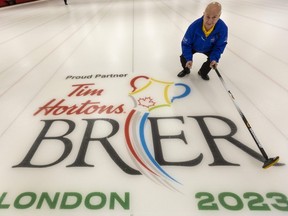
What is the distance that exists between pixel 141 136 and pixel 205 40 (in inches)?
44.4

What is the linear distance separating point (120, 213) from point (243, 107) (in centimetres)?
117

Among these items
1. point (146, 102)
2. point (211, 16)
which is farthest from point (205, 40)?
point (146, 102)

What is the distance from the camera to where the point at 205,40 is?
211 cm

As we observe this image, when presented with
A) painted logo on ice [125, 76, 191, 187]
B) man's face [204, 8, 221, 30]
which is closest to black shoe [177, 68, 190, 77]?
painted logo on ice [125, 76, 191, 187]

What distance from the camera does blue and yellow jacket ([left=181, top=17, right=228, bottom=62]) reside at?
206 centimetres

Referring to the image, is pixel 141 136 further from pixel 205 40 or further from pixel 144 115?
pixel 205 40

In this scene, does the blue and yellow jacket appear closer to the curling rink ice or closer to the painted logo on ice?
the curling rink ice

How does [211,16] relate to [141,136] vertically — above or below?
above

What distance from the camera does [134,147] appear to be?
1.39m

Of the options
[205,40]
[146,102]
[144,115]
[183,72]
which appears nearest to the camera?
[144,115]

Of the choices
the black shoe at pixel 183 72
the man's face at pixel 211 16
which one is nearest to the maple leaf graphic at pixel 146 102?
the black shoe at pixel 183 72

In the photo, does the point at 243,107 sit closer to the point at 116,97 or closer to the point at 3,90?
the point at 116,97

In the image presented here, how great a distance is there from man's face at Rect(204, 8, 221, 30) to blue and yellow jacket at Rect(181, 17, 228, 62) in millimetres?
105

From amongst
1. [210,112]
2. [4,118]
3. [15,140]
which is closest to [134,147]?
[210,112]
